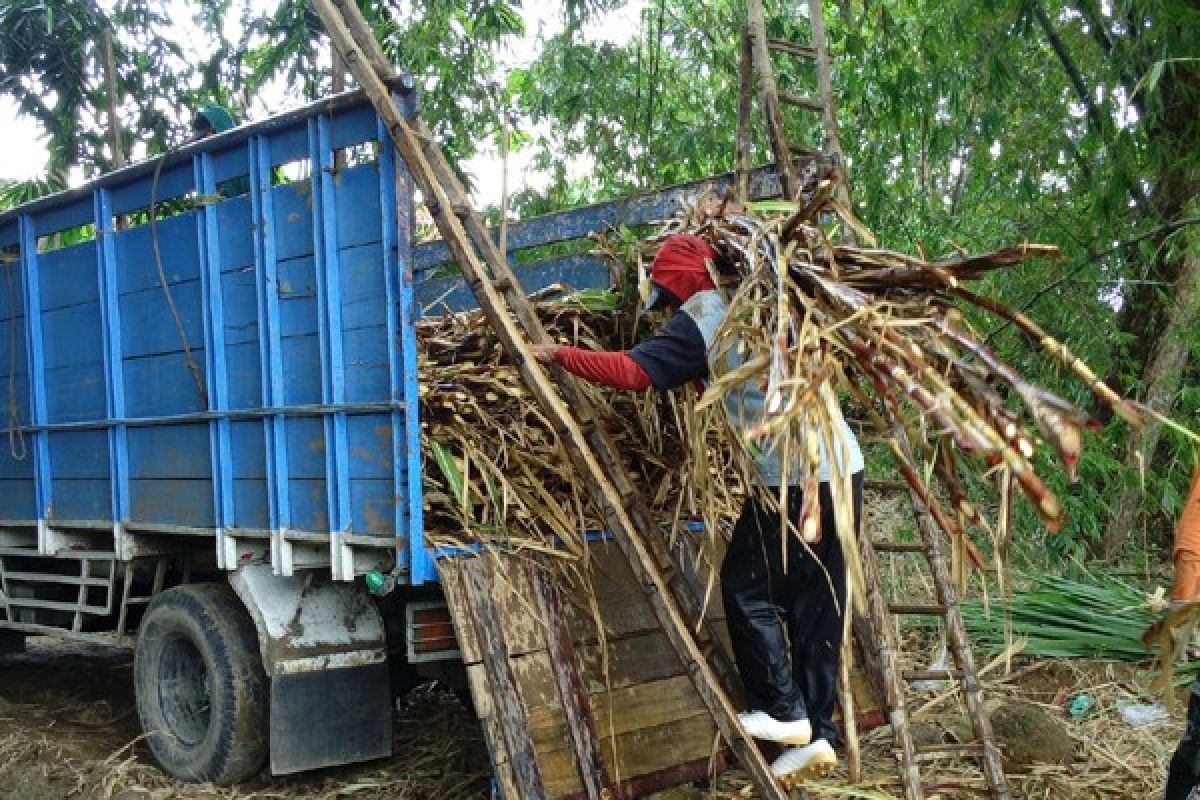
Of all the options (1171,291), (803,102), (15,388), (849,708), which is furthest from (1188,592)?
(15,388)

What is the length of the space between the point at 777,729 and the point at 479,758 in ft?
5.29

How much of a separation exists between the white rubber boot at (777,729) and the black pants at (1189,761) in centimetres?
104

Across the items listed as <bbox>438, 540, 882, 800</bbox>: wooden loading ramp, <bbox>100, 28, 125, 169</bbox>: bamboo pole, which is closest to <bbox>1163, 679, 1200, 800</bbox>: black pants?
<bbox>438, 540, 882, 800</bbox>: wooden loading ramp

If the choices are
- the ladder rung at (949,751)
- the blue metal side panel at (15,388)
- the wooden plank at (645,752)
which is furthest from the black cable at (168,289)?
the ladder rung at (949,751)

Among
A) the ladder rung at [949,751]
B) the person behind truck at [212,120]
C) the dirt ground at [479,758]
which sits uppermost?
the person behind truck at [212,120]

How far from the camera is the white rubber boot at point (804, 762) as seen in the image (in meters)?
3.15

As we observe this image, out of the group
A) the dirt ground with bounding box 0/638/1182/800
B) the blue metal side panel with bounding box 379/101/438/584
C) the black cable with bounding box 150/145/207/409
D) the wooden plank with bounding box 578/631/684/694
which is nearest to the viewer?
the blue metal side panel with bounding box 379/101/438/584

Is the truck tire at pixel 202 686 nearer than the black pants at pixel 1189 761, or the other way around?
the black pants at pixel 1189 761

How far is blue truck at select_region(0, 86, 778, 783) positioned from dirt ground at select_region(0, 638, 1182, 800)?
0.63 ft

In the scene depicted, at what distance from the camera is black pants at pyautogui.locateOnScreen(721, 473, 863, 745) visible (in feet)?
10.5

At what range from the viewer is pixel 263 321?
391 cm

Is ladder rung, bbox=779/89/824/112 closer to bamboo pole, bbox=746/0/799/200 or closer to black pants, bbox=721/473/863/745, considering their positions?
bamboo pole, bbox=746/0/799/200

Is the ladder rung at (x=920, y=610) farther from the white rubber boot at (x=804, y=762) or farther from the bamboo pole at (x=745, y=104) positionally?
the bamboo pole at (x=745, y=104)

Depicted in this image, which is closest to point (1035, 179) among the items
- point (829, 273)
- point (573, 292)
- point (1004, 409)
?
point (573, 292)
